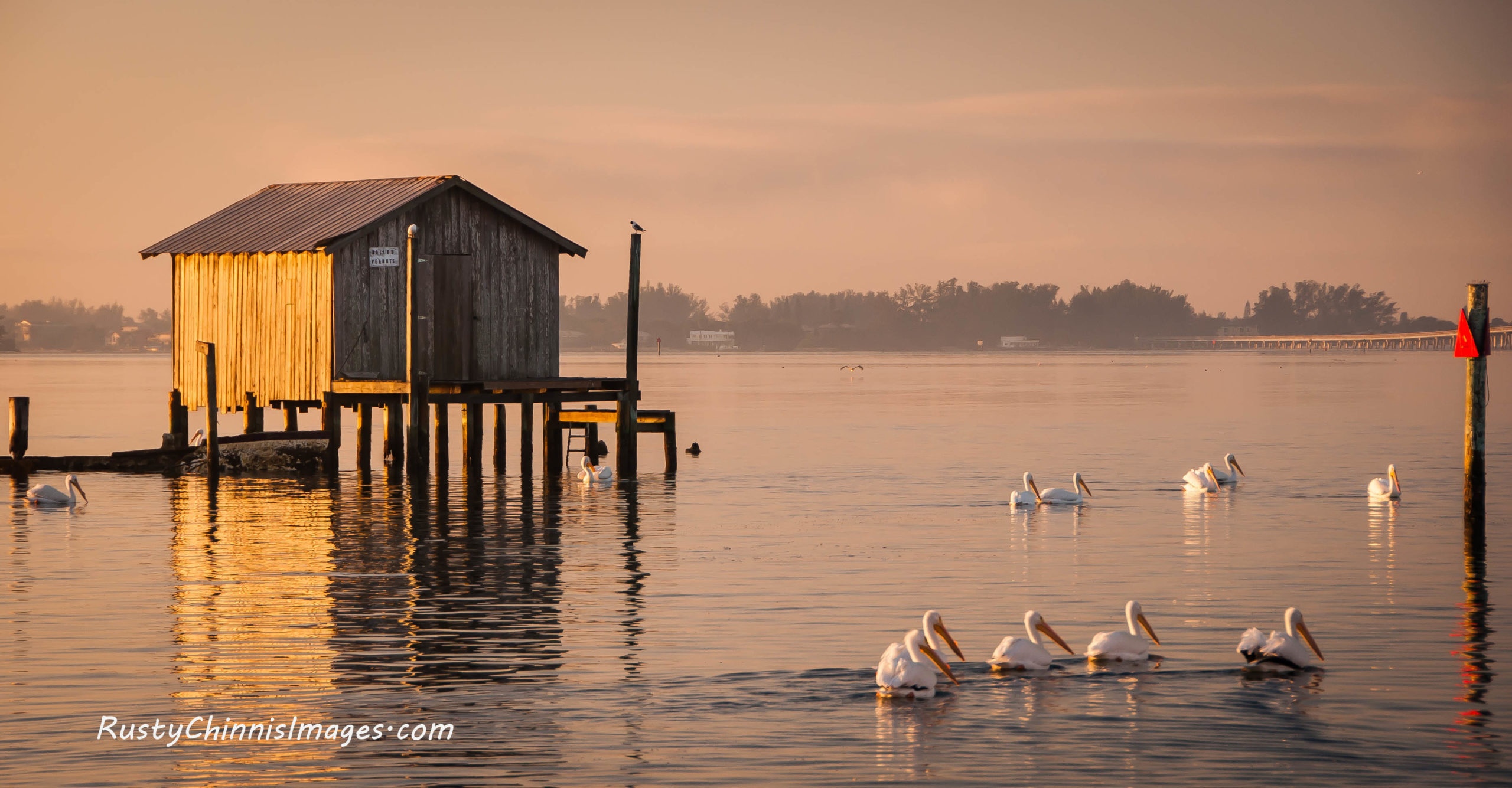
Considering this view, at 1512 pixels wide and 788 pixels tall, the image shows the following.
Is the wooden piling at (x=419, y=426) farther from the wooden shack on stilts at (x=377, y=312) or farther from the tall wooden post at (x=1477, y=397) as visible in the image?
the tall wooden post at (x=1477, y=397)

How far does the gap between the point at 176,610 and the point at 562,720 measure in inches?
297

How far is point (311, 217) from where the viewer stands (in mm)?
36594

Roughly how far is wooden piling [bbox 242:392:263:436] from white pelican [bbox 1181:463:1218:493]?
21.7 meters

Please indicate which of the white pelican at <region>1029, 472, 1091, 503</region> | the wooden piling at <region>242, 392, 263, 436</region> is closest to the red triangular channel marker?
the white pelican at <region>1029, 472, 1091, 503</region>

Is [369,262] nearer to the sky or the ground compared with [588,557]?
nearer to the sky

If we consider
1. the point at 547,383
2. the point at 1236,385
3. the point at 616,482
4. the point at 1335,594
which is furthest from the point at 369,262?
the point at 1236,385

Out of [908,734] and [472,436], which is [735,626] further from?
[472,436]

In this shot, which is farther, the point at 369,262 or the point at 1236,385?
the point at 1236,385

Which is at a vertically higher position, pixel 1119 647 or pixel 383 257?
pixel 383 257

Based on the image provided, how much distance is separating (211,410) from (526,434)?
27.0 feet

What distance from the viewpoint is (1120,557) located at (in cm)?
2314

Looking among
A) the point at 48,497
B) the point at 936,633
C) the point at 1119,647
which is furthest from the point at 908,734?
the point at 48,497

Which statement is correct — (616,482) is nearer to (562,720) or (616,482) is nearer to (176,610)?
(176,610)

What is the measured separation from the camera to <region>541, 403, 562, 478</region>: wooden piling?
39062mm
